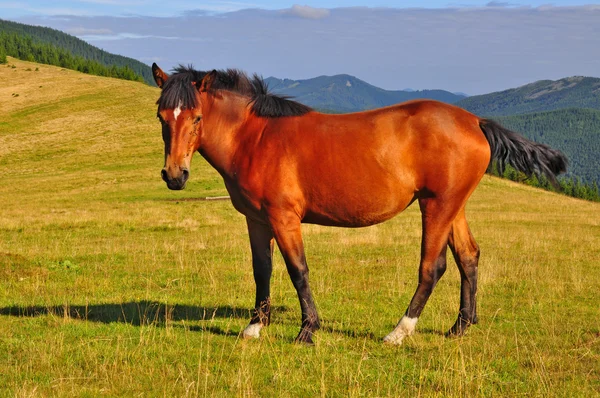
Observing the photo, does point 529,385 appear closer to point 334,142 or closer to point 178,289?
point 334,142

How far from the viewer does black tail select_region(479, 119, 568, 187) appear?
8070 millimetres

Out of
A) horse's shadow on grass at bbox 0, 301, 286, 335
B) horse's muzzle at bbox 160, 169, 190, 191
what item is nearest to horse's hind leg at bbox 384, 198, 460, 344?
horse's shadow on grass at bbox 0, 301, 286, 335

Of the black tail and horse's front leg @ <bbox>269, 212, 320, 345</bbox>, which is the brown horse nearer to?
horse's front leg @ <bbox>269, 212, 320, 345</bbox>

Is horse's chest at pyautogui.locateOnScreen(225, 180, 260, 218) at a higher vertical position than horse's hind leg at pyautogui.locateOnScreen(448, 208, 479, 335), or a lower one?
higher

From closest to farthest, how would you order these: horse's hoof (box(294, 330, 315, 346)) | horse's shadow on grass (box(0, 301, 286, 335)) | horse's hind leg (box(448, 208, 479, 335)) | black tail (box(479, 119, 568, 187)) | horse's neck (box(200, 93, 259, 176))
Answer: horse's hoof (box(294, 330, 315, 346)) → horse's neck (box(200, 93, 259, 176)) → black tail (box(479, 119, 568, 187)) → horse's hind leg (box(448, 208, 479, 335)) → horse's shadow on grass (box(0, 301, 286, 335))

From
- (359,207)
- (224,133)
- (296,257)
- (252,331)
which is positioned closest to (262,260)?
(296,257)

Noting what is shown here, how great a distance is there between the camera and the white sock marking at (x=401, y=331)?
24.2 ft

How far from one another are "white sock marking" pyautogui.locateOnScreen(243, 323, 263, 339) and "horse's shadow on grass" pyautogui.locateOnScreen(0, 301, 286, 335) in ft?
1.85

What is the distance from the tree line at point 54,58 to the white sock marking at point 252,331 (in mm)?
113063

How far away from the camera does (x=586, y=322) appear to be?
28.5 ft

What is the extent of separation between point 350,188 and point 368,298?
10.4ft

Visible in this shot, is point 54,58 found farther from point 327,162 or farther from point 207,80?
point 327,162

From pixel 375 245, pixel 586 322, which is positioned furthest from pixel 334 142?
pixel 375 245

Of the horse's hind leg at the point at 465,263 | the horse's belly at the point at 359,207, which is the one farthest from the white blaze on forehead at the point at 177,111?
the horse's hind leg at the point at 465,263
